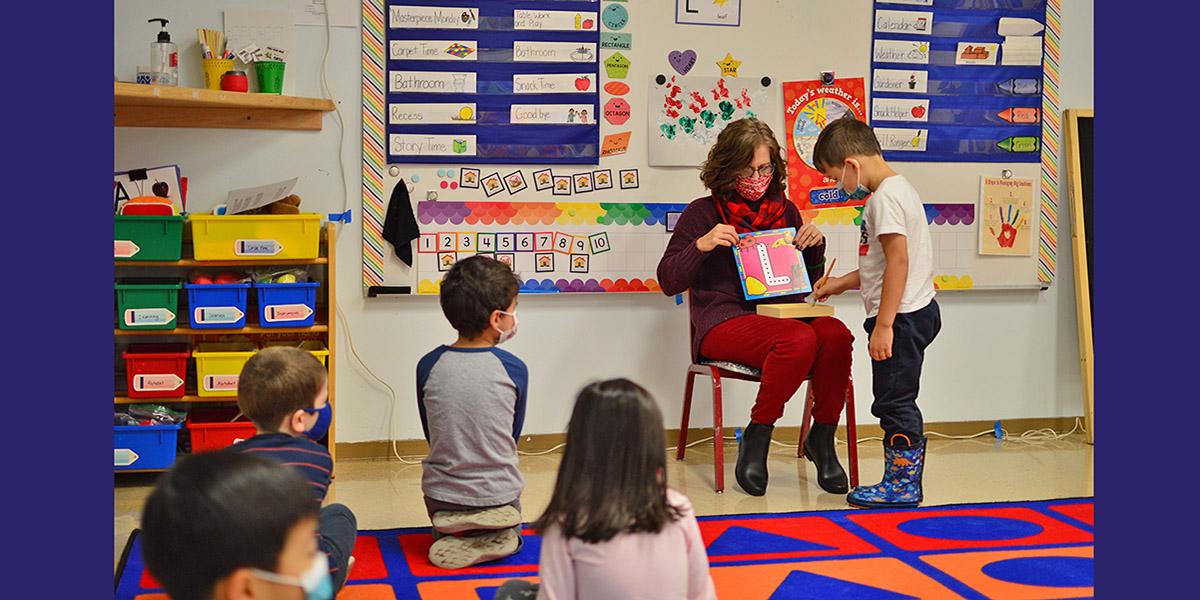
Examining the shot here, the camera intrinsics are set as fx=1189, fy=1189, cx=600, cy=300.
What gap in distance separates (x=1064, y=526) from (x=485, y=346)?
1686 millimetres

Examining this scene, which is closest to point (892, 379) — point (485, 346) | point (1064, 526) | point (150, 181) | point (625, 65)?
point (1064, 526)

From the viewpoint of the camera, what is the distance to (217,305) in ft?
12.5

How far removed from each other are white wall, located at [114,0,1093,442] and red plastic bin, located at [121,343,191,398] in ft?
1.88

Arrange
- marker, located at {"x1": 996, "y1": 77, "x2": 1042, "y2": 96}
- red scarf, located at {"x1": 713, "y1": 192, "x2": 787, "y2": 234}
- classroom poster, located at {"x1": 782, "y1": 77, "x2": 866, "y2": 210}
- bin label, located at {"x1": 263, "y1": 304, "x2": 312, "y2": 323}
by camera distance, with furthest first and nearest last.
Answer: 1. marker, located at {"x1": 996, "y1": 77, "x2": 1042, "y2": 96}
2. classroom poster, located at {"x1": 782, "y1": 77, "x2": 866, "y2": 210}
3. red scarf, located at {"x1": 713, "y1": 192, "x2": 787, "y2": 234}
4. bin label, located at {"x1": 263, "y1": 304, "x2": 312, "y2": 323}

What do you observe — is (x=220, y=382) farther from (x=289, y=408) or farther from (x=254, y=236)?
(x=289, y=408)

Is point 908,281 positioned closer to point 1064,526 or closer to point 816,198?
point 1064,526

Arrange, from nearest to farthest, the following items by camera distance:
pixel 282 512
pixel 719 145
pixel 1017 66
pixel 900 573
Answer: pixel 282 512
pixel 900 573
pixel 719 145
pixel 1017 66

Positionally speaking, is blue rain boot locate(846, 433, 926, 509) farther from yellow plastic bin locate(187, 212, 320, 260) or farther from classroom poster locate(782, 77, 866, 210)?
yellow plastic bin locate(187, 212, 320, 260)

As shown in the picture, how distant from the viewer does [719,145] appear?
13.0 ft

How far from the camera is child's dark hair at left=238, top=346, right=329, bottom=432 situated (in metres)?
2.31

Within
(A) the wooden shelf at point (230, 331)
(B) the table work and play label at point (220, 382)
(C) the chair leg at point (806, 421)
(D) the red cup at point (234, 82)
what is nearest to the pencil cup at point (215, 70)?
(D) the red cup at point (234, 82)

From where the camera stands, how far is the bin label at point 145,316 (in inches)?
147

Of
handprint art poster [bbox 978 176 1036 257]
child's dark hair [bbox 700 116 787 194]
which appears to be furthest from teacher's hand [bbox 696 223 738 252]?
handprint art poster [bbox 978 176 1036 257]

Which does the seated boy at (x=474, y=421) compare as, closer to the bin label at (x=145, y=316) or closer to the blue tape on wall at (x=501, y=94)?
the bin label at (x=145, y=316)
